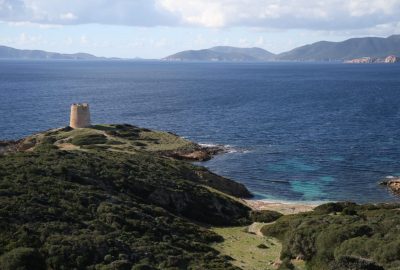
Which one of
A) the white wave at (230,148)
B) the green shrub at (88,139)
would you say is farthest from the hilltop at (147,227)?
the white wave at (230,148)

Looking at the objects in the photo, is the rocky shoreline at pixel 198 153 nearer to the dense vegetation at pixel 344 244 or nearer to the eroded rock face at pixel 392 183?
the eroded rock face at pixel 392 183

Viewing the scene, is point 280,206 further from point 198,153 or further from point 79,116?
point 79,116

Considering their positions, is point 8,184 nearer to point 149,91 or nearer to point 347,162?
point 347,162

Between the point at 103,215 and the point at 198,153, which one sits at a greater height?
the point at 103,215

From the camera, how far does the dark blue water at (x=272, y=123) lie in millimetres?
66750

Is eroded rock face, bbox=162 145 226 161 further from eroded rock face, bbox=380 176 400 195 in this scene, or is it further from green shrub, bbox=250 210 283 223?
green shrub, bbox=250 210 283 223

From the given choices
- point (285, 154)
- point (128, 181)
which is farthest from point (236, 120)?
point (128, 181)

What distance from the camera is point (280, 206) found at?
175 ft

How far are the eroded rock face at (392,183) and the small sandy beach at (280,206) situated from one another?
11721 mm

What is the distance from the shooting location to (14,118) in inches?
4439

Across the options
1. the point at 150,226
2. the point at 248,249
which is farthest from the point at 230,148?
the point at 150,226

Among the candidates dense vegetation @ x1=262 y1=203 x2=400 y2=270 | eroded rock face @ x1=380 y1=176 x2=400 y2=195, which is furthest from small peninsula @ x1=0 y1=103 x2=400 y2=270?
eroded rock face @ x1=380 y1=176 x2=400 y2=195

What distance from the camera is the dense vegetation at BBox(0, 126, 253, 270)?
25.9 meters

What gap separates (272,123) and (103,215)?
7956 centimetres
